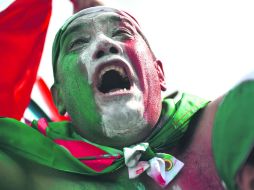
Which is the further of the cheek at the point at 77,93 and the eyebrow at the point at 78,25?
the eyebrow at the point at 78,25

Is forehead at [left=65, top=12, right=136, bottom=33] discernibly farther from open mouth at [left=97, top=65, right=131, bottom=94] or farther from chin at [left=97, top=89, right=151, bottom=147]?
chin at [left=97, top=89, right=151, bottom=147]

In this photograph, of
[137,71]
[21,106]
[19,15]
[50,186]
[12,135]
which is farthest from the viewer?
[19,15]

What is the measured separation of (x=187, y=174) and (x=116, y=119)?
17.9 inches

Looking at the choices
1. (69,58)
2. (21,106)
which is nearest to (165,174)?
(69,58)

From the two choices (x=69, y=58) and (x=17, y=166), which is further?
(x=69, y=58)

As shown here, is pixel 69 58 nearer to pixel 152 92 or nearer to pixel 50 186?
pixel 152 92

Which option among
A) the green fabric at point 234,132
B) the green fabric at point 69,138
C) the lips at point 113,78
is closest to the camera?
the green fabric at point 234,132

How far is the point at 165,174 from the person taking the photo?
2.44 m

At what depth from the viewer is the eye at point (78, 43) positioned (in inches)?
114

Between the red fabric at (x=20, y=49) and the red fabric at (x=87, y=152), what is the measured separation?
3.64ft

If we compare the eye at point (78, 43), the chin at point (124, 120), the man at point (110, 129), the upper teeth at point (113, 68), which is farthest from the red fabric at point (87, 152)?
the eye at point (78, 43)

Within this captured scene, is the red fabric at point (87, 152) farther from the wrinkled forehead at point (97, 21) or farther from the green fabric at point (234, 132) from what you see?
the green fabric at point (234, 132)

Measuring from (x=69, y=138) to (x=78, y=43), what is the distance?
539mm

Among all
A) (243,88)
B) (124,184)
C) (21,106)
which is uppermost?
(243,88)
